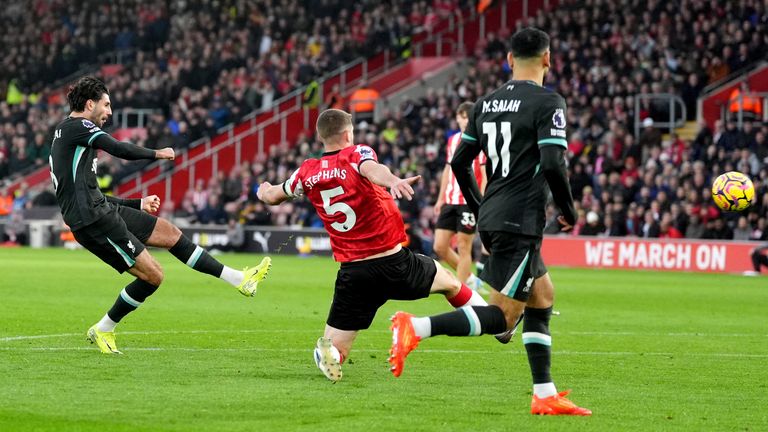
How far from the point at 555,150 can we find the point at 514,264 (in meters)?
0.70

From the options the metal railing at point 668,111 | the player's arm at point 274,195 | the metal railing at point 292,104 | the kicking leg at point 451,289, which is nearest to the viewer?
the player's arm at point 274,195

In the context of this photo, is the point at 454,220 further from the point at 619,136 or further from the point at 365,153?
the point at 619,136

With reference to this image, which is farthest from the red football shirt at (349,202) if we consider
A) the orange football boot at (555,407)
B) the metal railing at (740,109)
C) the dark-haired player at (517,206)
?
the metal railing at (740,109)

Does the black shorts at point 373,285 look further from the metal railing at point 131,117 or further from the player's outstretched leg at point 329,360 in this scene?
the metal railing at point 131,117

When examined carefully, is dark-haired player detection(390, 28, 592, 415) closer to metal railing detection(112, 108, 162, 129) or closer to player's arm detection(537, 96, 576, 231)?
player's arm detection(537, 96, 576, 231)

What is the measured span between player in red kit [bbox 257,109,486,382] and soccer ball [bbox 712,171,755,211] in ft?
25.4

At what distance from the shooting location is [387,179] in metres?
8.18

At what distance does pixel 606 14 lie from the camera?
34781 mm

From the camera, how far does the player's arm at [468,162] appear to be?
25.1 feet

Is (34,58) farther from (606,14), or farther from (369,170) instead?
(369,170)

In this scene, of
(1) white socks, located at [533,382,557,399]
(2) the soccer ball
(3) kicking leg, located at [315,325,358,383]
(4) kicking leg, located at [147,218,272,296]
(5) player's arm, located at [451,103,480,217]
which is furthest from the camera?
(2) the soccer ball

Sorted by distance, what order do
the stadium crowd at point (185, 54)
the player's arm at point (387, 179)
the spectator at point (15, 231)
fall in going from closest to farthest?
the player's arm at point (387, 179)
the spectator at point (15, 231)
the stadium crowd at point (185, 54)

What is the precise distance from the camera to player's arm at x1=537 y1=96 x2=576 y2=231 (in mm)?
7172

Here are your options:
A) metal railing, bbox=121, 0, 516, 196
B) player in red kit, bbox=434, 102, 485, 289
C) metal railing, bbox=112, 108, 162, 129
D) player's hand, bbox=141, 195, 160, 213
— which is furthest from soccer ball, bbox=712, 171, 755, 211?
metal railing, bbox=112, 108, 162, 129
